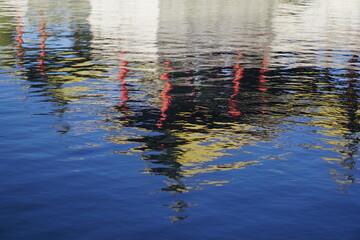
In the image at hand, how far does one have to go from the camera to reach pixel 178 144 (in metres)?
13.8

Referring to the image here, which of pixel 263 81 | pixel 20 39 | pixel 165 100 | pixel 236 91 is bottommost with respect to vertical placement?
pixel 20 39

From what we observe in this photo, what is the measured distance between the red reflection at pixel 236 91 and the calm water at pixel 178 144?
0.07 metres

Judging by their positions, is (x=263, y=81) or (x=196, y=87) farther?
(x=263, y=81)

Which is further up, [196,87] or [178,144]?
[178,144]

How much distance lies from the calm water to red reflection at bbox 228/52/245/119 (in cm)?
7

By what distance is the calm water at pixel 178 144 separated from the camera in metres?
9.69

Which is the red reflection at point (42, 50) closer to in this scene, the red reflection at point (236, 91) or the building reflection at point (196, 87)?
the building reflection at point (196, 87)

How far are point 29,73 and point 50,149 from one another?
1076 centimetres

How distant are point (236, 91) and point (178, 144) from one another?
7.21 m

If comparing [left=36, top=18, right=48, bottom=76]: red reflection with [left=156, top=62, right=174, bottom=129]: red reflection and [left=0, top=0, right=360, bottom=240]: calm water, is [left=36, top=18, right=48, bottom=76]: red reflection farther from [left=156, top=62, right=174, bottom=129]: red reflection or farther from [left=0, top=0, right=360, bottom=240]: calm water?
[left=156, top=62, right=174, bottom=129]: red reflection

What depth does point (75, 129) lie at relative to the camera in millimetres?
15016


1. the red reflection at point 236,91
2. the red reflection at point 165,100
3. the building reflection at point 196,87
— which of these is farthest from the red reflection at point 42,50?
the red reflection at point 236,91

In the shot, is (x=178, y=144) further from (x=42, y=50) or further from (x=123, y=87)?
(x=42, y=50)

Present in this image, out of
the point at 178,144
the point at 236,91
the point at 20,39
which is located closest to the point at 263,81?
the point at 236,91
